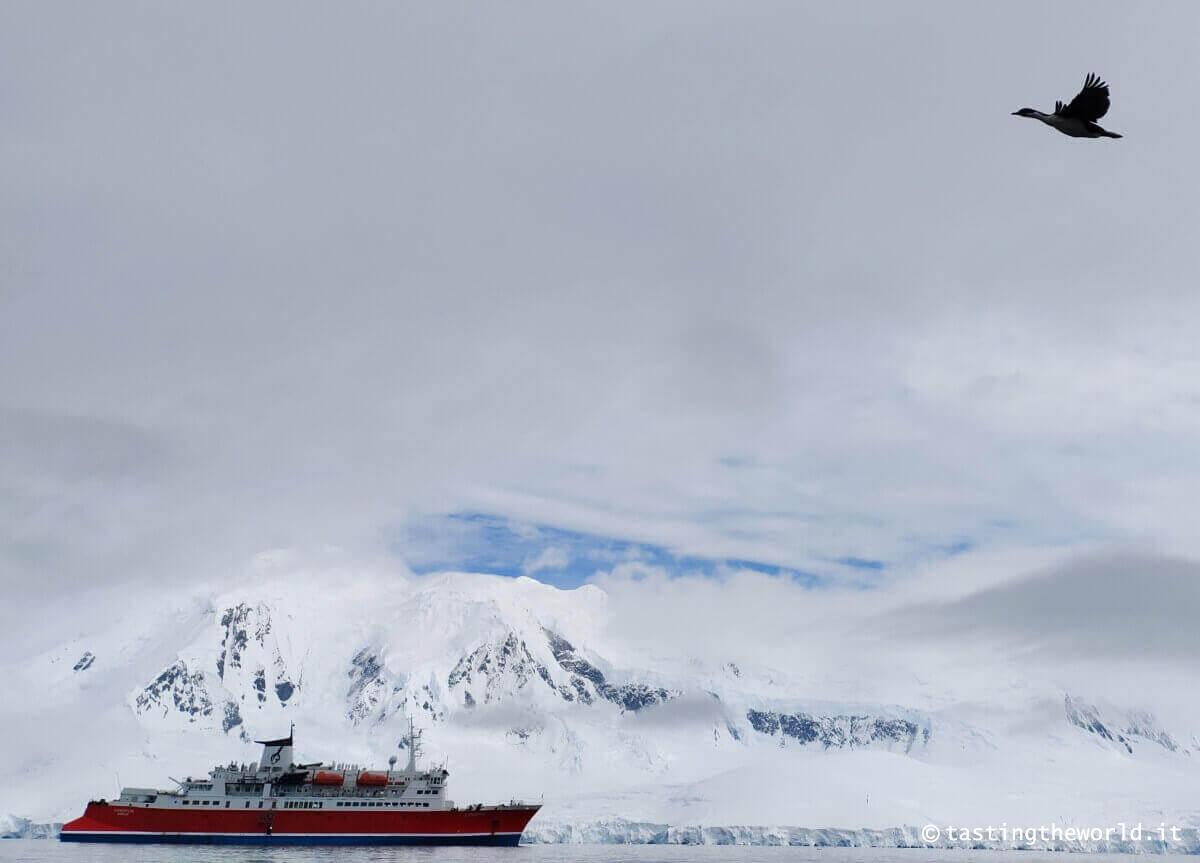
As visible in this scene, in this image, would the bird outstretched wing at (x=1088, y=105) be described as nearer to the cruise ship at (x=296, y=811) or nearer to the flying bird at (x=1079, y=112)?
the flying bird at (x=1079, y=112)

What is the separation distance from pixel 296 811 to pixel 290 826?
1.62 m

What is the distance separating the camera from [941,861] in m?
153

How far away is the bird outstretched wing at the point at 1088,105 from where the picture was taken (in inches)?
802

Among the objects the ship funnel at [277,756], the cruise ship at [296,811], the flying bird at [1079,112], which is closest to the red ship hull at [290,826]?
the cruise ship at [296,811]

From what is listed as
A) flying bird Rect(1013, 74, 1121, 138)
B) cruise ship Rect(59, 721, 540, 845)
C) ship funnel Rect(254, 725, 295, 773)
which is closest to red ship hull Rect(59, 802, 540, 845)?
cruise ship Rect(59, 721, 540, 845)

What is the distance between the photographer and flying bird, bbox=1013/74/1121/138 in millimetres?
20203

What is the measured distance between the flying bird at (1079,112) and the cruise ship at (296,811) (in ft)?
376

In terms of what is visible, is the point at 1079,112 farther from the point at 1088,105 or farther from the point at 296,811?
the point at 296,811

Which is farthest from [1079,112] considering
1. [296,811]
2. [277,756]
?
[277,756]

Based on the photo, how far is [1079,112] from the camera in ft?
67.1

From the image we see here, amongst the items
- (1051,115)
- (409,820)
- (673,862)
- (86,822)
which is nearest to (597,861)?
(673,862)

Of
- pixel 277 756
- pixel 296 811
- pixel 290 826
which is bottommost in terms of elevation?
pixel 290 826

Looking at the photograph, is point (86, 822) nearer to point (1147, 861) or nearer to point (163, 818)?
point (163, 818)

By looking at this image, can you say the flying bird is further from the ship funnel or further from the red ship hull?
the ship funnel
